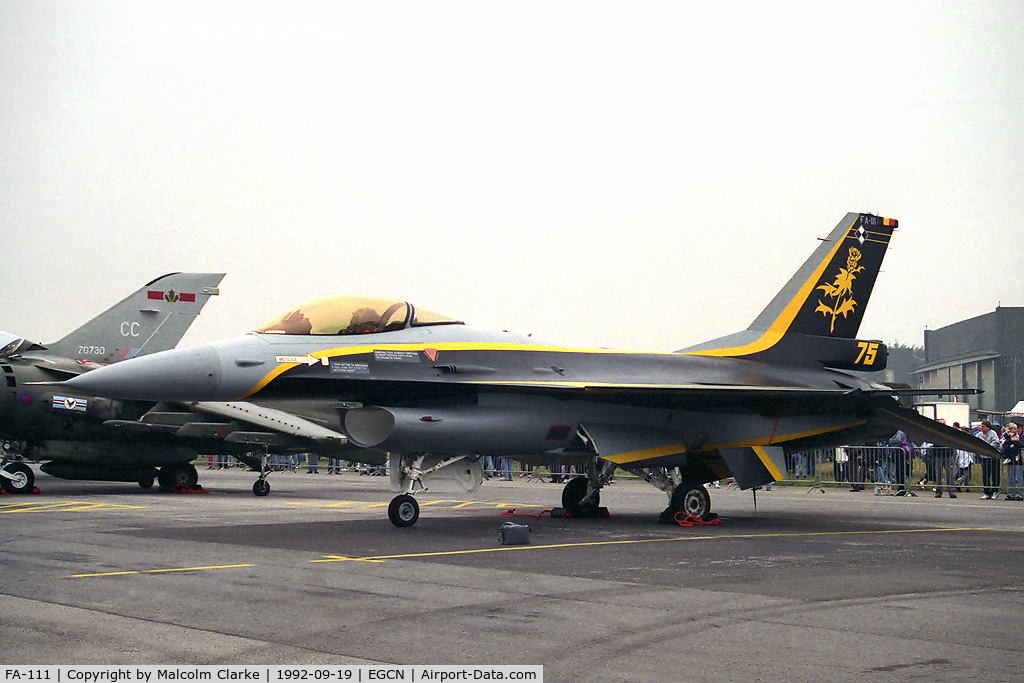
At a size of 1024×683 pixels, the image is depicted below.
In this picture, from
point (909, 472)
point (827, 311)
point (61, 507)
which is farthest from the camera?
point (909, 472)

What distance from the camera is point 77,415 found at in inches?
744

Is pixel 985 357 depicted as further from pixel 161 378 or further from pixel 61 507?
pixel 161 378

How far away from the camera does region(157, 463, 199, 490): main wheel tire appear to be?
67.5 feet

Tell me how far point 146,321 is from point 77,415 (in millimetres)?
4440

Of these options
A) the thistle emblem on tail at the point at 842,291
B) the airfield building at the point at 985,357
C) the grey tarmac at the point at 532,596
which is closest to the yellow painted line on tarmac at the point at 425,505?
the grey tarmac at the point at 532,596

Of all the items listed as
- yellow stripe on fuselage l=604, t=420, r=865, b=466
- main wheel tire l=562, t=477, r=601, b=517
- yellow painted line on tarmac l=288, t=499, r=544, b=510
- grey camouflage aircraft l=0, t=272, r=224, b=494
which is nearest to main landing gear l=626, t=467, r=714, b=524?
yellow stripe on fuselage l=604, t=420, r=865, b=466

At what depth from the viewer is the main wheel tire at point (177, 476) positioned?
20.6 metres

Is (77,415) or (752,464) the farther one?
(77,415)

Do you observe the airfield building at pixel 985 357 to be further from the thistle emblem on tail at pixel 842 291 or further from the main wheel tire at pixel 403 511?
the main wheel tire at pixel 403 511

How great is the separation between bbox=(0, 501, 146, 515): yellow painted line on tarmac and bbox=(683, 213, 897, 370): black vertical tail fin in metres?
9.27

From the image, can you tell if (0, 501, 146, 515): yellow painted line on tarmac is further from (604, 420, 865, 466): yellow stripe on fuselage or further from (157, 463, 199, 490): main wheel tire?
(604, 420, 865, 466): yellow stripe on fuselage

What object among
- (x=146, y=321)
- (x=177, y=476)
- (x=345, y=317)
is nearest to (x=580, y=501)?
(x=345, y=317)

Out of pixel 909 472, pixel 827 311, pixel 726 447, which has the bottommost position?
pixel 909 472

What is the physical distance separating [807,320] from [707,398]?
107 inches
